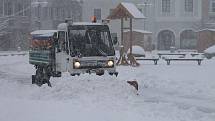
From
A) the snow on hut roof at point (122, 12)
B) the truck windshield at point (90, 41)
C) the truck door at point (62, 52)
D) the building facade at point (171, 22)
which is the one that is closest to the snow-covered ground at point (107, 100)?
the truck door at point (62, 52)

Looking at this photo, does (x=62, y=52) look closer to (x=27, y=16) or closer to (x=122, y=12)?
(x=122, y=12)

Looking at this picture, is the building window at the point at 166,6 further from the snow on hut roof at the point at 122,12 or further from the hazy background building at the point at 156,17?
the snow on hut roof at the point at 122,12

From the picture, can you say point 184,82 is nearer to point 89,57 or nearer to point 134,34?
point 89,57

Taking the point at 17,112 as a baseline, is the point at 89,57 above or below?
above

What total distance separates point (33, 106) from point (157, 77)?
38.8ft

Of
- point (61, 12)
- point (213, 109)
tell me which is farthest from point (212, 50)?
point (61, 12)

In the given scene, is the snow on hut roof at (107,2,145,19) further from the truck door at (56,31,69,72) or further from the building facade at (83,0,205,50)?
the building facade at (83,0,205,50)

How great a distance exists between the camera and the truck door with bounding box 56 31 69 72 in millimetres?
17516

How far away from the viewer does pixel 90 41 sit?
17.9 m

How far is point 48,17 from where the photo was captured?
73250 millimetres

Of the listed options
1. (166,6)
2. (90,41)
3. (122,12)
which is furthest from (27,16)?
(90,41)

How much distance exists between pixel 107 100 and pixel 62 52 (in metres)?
3.89

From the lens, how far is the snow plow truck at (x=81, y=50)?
56.1 ft

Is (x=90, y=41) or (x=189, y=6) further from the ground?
(x=189, y=6)
